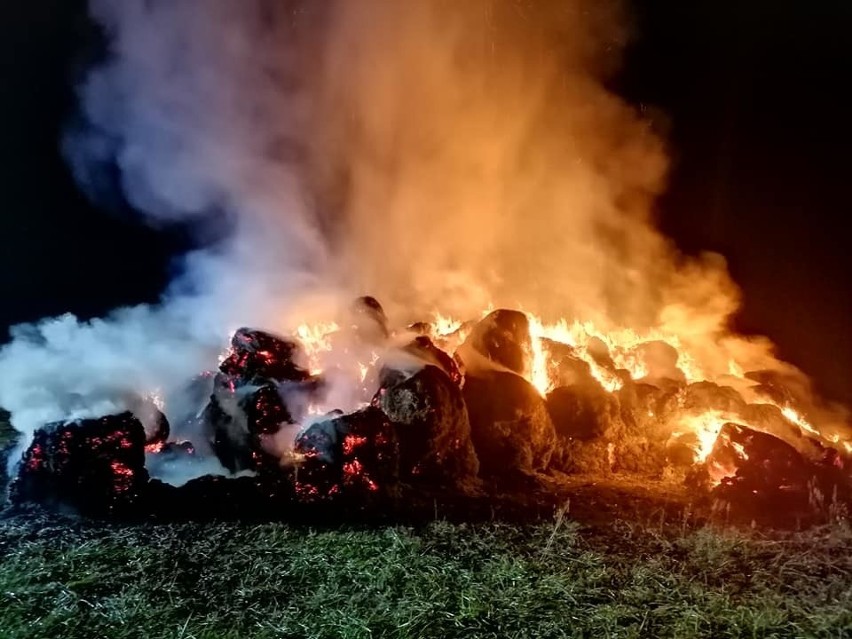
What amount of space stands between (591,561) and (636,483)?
16.1 feet

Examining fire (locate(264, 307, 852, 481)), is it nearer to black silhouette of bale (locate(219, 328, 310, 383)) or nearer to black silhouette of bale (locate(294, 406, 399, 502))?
black silhouette of bale (locate(219, 328, 310, 383))

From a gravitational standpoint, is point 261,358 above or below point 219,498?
above

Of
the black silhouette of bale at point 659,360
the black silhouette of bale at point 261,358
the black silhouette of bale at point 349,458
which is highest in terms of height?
the black silhouette of bale at point 659,360

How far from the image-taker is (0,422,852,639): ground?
6.96 metres

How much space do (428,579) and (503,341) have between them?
8.34m

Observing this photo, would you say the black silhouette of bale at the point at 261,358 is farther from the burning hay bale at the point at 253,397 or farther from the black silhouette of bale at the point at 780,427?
the black silhouette of bale at the point at 780,427

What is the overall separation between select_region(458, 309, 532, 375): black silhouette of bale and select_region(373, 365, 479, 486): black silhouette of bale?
88.1 inches

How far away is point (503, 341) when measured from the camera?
15.6 metres

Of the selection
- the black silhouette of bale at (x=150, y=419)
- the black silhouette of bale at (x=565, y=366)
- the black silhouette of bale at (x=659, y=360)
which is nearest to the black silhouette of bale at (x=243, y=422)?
the black silhouette of bale at (x=150, y=419)

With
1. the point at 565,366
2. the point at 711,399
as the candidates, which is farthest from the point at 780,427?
the point at 565,366

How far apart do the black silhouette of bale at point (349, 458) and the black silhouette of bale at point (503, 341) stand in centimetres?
383

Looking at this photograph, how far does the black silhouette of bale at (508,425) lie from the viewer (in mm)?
13602

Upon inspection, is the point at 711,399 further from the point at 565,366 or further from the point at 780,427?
the point at 565,366

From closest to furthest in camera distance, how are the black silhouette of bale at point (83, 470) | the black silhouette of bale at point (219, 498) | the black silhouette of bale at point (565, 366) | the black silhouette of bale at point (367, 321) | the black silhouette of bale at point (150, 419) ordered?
the black silhouette of bale at point (219, 498) → the black silhouette of bale at point (83, 470) → the black silhouette of bale at point (150, 419) → the black silhouette of bale at point (565, 366) → the black silhouette of bale at point (367, 321)
